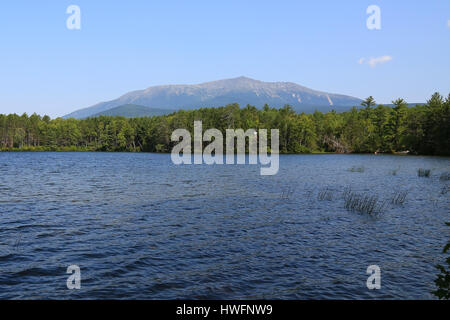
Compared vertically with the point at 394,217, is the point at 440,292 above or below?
above

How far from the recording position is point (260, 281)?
14062 millimetres

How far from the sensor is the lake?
13.4 metres

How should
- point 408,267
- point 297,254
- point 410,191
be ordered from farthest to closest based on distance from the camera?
point 410,191
point 297,254
point 408,267

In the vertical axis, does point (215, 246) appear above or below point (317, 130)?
below

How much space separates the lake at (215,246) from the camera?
43.9 ft

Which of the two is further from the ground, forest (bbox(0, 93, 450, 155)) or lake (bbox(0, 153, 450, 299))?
forest (bbox(0, 93, 450, 155))

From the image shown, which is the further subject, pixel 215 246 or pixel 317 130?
pixel 317 130

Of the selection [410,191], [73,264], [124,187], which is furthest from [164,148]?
[73,264]

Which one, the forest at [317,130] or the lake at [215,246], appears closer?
the lake at [215,246]

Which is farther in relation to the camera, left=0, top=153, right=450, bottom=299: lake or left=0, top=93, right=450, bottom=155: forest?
left=0, top=93, right=450, bottom=155: forest

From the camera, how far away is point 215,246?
1880 cm
